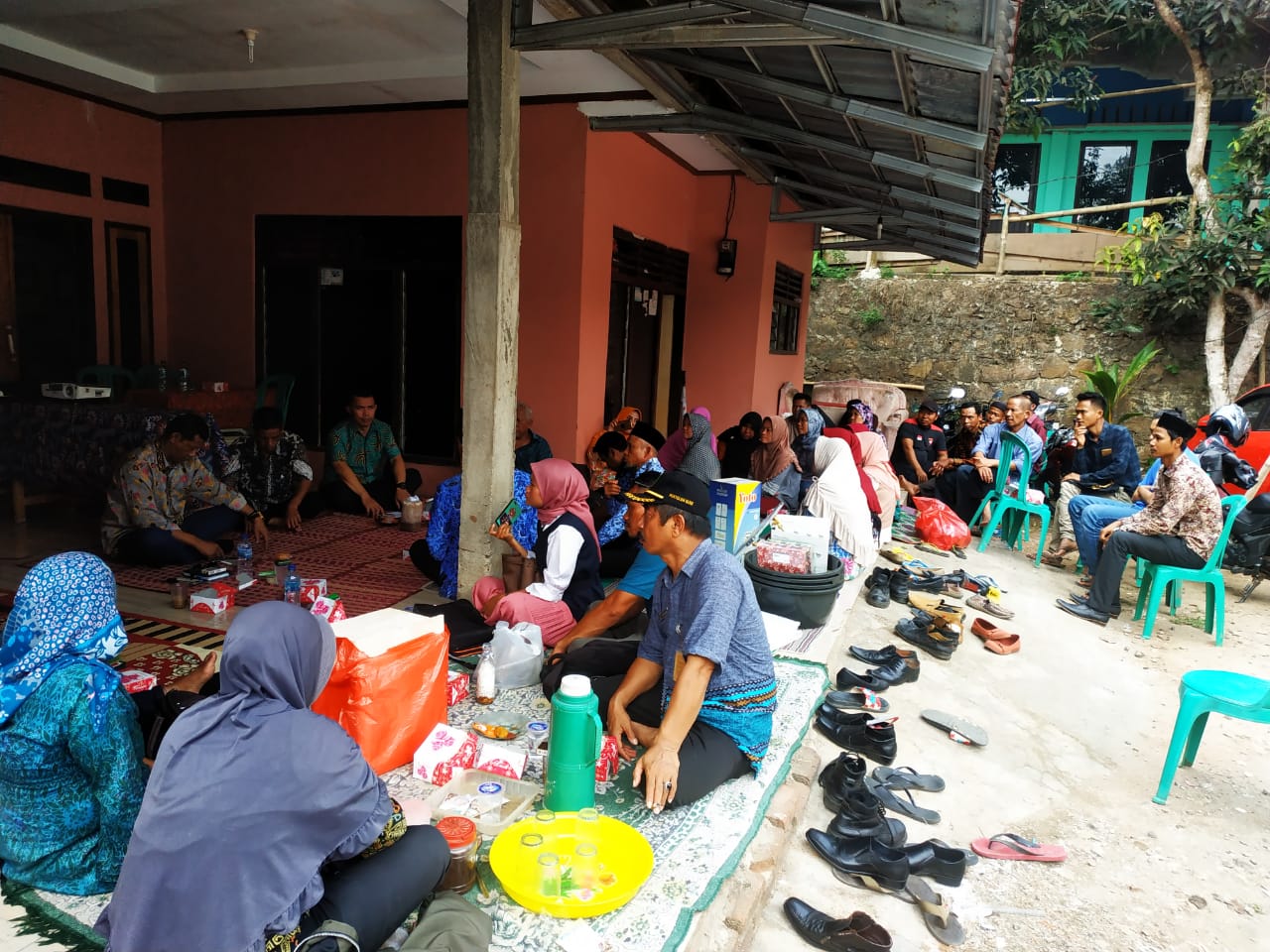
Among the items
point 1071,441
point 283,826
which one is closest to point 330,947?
point 283,826

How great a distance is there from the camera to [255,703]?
6.15 ft

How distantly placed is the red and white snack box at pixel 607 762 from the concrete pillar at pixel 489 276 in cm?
187

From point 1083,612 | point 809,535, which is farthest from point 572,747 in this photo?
point 1083,612

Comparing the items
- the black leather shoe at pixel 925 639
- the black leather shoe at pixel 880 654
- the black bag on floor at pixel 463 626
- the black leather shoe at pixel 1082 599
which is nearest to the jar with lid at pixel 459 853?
the black bag on floor at pixel 463 626

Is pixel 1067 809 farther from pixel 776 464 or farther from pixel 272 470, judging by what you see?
pixel 272 470

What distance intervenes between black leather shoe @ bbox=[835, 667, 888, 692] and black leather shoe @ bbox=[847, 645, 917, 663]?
0.28m

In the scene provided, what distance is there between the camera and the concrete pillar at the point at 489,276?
4.28m

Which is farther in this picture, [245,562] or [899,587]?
[899,587]

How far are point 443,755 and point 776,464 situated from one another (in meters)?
5.05

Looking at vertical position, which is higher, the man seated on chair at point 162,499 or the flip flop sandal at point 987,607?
the man seated on chair at point 162,499

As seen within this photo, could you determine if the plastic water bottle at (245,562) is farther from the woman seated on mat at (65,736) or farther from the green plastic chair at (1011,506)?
the green plastic chair at (1011,506)

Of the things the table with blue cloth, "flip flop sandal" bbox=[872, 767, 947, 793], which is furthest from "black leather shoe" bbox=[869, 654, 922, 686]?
the table with blue cloth

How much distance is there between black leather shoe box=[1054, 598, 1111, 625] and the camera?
6414mm

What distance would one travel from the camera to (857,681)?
4.72 metres
